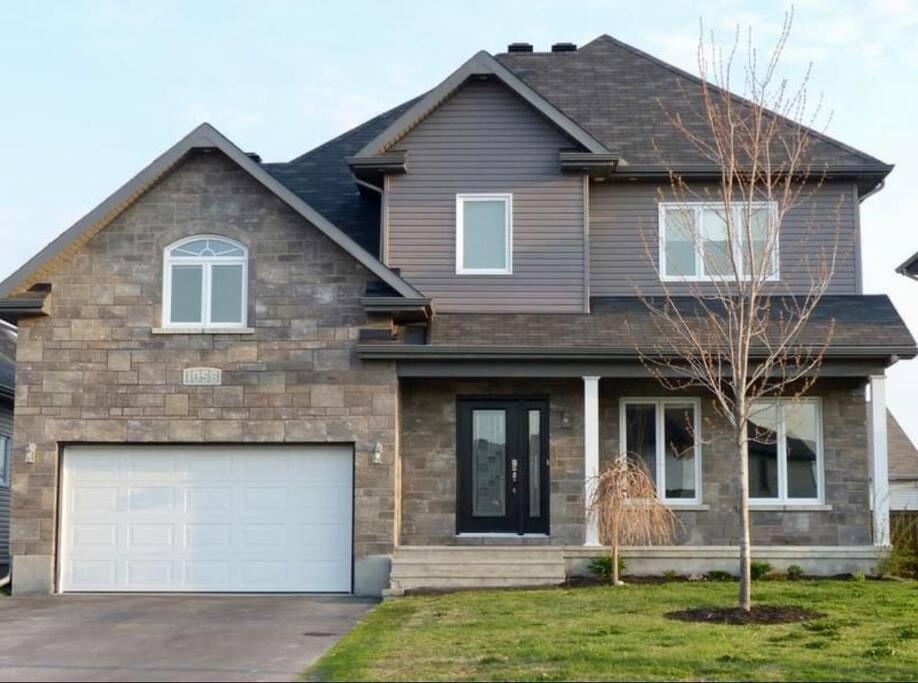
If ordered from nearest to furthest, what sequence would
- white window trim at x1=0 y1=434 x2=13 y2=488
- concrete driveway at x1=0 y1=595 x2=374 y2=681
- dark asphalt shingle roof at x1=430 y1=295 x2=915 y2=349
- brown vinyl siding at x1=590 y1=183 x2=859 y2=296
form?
concrete driveway at x1=0 y1=595 x2=374 y2=681 < dark asphalt shingle roof at x1=430 y1=295 x2=915 y2=349 < brown vinyl siding at x1=590 y1=183 x2=859 y2=296 < white window trim at x1=0 y1=434 x2=13 y2=488

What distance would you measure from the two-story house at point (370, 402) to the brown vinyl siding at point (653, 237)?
21.0 inches

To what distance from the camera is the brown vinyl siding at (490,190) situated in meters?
19.7

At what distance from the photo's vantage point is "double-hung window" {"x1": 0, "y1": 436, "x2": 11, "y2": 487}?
27.1 meters

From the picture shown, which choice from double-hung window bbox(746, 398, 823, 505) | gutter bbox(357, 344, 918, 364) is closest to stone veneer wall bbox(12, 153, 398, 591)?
gutter bbox(357, 344, 918, 364)

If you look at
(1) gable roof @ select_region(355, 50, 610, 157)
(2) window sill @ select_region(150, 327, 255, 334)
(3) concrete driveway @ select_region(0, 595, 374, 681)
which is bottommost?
(3) concrete driveway @ select_region(0, 595, 374, 681)

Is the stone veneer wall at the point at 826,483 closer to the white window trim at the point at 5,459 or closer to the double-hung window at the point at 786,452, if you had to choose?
the double-hung window at the point at 786,452

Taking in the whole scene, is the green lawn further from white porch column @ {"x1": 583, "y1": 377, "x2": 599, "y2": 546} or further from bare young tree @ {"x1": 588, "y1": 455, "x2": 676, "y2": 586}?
white porch column @ {"x1": 583, "y1": 377, "x2": 599, "y2": 546}

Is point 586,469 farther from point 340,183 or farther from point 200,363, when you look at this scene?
point 340,183

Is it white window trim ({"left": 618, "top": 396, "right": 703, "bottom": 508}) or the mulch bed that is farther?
white window trim ({"left": 618, "top": 396, "right": 703, "bottom": 508})

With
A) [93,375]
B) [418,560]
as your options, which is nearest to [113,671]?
[418,560]

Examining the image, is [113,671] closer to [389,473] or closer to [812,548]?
[389,473]

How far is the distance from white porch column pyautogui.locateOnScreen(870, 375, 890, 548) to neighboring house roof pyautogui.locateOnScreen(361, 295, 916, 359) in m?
0.62

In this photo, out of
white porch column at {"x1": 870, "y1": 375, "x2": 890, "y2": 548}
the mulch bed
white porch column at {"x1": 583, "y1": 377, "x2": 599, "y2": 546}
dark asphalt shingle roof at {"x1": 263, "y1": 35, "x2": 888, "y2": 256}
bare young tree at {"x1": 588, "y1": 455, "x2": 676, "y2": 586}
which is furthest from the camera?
dark asphalt shingle roof at {"x1": 263, "y1": 35, "x2": 888, "y2": 256}

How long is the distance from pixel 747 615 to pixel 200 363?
8681mm
